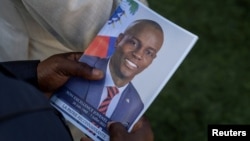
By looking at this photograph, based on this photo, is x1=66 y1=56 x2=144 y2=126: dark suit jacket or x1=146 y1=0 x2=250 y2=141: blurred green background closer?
x1=66 y1=56 x2=144 y2=126: dark suit jacket

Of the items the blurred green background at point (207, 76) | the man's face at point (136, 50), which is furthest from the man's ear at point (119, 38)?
the blurred green background at point (207, 76)

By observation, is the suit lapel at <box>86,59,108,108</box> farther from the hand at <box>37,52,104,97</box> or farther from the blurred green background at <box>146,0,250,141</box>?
the blurred green background at <box>146,0,250,141</box>

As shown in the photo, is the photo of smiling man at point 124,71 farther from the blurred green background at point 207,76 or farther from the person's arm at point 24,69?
the blurred green background at point 207,76

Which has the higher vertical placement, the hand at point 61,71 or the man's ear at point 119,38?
the man's ear at point 119,38

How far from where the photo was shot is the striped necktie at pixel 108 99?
1312mm

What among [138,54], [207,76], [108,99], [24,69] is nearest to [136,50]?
[138,54]

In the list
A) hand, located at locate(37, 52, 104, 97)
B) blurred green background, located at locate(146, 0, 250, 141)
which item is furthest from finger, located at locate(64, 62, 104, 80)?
blurred green background, located at locate(146, 0, 250, 141)

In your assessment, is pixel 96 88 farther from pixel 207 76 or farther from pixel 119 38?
pixel 207 76

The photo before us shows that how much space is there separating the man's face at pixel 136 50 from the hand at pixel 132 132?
0.32ft

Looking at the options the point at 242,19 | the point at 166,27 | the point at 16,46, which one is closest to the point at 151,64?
the point at 166,27

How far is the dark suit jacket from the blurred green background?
1.47 m

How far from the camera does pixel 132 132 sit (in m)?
1.32

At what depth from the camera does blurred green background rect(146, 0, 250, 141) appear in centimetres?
281

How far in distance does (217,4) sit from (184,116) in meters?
0.67
